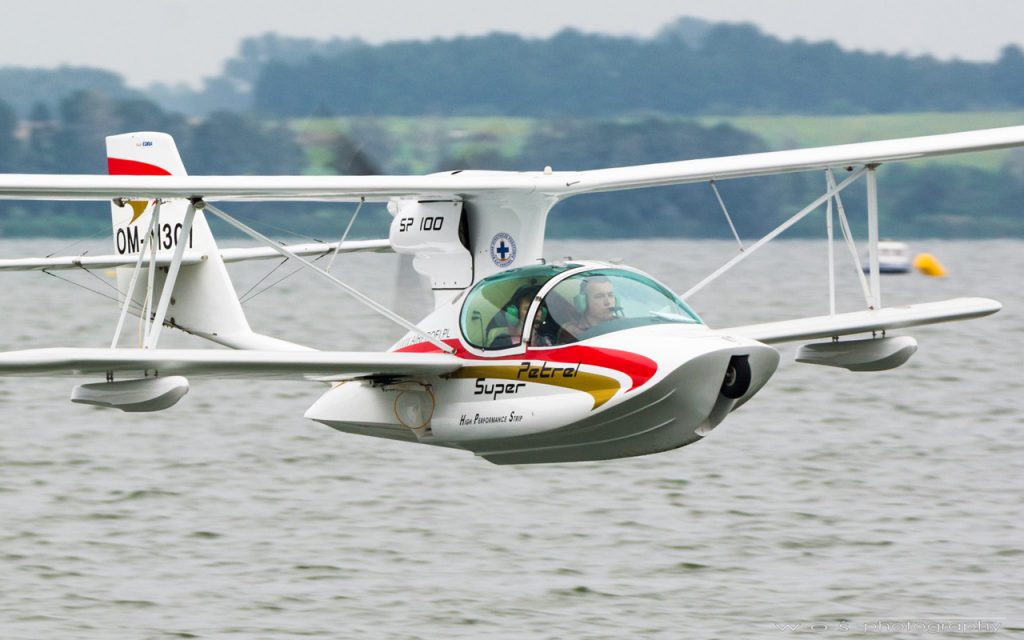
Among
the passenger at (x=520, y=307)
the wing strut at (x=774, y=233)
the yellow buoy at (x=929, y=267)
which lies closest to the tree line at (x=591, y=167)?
the yellow buoy at (x=929, y=267)

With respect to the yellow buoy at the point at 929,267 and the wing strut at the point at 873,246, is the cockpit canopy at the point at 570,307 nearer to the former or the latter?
the wing strut at the point at 873,246

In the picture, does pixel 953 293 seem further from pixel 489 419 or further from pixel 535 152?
pixel 535 152

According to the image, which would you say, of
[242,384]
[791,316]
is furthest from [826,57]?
Result: [242,384]

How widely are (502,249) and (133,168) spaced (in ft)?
20.0

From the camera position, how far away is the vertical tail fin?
22047 millimetres

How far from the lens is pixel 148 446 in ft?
102

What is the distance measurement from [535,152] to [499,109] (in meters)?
28.0

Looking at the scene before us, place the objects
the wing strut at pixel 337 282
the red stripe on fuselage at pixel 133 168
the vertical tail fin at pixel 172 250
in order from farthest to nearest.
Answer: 1. the red stripe on fuselage at pixel 133 168
2. the vertical tail fin at pixel 172 250
3. the wing strut at pixel 337 282

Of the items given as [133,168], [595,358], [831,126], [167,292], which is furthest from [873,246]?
[831,126]

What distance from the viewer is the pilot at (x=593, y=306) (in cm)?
1762

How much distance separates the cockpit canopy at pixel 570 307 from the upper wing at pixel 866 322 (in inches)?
89.6

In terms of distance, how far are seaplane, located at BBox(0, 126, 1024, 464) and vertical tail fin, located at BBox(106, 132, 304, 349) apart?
701 millimetres

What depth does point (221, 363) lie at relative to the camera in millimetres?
17391

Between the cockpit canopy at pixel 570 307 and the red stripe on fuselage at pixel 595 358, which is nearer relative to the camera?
the red stripe on fuselage at pixel 595 358
